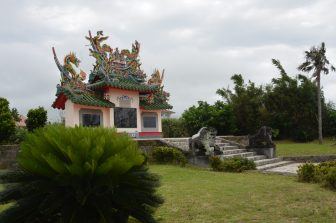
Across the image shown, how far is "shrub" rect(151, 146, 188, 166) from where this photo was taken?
46.8ft

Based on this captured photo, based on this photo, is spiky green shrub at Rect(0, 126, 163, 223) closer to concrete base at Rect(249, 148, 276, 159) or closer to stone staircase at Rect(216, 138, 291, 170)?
stone staircase at Rect(216, 138, 291, 170)

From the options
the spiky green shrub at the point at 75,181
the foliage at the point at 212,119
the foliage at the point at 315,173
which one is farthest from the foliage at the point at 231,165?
the foliage at the point at 212,119

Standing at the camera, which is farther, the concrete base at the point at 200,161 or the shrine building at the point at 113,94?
the shrine building at the point at 113,94

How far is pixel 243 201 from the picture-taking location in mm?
7207

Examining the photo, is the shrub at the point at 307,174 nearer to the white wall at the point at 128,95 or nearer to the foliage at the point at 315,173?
the foliage at the point at 315,173

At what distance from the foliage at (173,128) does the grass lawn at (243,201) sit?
16.8 meters

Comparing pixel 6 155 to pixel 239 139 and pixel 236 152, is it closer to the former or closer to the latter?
pixel 236 152

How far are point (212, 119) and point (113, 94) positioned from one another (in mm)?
10377

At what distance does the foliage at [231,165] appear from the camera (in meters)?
12.8

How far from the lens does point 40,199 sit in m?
4.69

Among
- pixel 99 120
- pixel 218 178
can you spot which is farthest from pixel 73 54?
pixel 218 178

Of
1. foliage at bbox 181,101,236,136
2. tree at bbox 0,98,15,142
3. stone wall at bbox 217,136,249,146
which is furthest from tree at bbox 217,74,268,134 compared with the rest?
tree at bbox 0,98,15,142

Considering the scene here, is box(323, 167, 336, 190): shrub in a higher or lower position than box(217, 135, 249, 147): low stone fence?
lower

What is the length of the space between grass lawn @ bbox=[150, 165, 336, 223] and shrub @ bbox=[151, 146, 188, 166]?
12.8 feet
